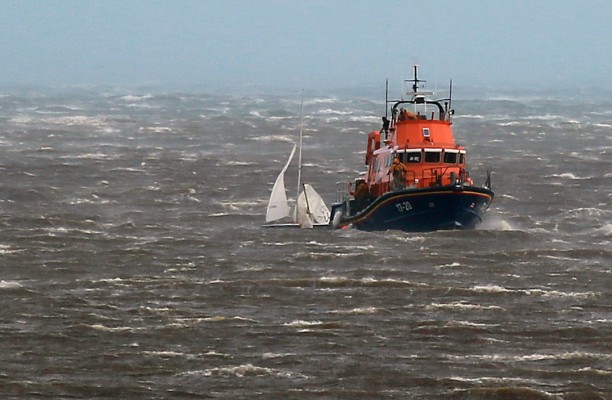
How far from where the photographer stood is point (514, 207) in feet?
164

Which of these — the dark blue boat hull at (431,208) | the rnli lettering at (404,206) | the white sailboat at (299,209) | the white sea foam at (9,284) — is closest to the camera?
the white sea foam at (9,284)

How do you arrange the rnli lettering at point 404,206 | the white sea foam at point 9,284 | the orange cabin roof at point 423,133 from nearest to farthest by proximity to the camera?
the white sea foam at point 9,284, the rnli lettering at point 404,206, the orange cabin roof at point 423,133

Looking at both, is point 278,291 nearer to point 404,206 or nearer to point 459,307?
point 459,307

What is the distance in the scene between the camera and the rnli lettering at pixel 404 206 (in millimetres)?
40875

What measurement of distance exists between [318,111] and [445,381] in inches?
3770

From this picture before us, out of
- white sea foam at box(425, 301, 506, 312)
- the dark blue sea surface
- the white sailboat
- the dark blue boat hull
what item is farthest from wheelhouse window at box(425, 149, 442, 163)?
white sea foam at box(425, 301, 506, 312)

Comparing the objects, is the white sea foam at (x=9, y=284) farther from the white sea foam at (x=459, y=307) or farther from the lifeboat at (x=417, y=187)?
the lifeboat at (x=417, y=187)

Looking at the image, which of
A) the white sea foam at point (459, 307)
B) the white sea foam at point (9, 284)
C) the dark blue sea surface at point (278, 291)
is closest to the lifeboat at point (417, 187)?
the dark blue sea surface at point (278, 291)

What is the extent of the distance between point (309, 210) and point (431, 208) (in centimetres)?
617

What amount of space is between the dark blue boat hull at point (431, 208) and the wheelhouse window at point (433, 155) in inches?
76.6

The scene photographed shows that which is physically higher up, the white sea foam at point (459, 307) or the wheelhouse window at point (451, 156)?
the wheelhouse window at point (451, 156)

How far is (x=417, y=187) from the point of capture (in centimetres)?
4116

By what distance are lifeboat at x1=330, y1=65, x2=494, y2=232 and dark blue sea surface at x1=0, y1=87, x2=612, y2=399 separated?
581 millimetres

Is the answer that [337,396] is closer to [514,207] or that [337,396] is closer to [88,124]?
[514,207]
